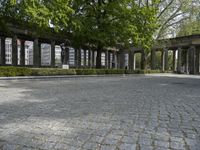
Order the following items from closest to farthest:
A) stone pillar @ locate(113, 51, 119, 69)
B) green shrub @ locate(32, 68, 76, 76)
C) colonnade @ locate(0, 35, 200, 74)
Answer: green shrub @ locate(32, 68, 76, 76)
colonnade @ locate(0, 35, 200, 74)
stone pillar @ locate(113, 51, 119, 69)

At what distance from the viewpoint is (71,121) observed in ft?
16.8

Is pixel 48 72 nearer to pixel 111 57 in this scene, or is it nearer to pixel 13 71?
pixel 13 71

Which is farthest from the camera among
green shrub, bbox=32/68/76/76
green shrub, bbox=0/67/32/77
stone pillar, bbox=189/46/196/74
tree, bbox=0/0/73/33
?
stone pillar, bbox=189/46/196/74

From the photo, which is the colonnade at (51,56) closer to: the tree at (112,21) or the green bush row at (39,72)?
the tree at (112,21)

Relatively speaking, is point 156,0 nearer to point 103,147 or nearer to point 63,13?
point 63,13

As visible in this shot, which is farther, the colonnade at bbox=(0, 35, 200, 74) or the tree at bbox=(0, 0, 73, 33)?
the colonnade at bbox=(0, 35, 200, 74)

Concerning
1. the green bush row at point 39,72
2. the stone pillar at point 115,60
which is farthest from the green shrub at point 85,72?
the stone pillar at point 115,60

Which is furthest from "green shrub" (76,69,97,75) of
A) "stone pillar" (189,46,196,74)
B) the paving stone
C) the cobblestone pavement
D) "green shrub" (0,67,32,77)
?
"stone pillar" (189,46,196,74)

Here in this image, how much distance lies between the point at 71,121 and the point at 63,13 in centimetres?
1869

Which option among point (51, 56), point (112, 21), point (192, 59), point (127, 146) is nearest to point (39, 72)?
point (112, 21)

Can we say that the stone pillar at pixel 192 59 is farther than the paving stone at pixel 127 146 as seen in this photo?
Yes

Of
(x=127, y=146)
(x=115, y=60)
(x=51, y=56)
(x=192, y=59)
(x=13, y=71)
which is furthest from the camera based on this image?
(x=115, y=60)

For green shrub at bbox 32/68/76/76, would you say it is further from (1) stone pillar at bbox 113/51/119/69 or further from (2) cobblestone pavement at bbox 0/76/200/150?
(1) stone pillar at bbox 113/51/119/69

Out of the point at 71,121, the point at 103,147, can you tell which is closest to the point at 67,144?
the point at 103,147
